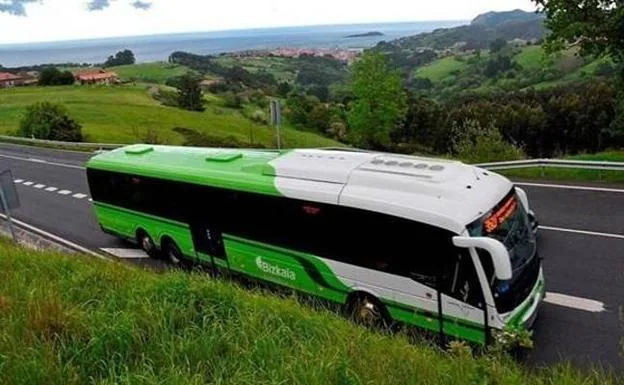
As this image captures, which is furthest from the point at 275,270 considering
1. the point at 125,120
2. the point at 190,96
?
the point at 190,96

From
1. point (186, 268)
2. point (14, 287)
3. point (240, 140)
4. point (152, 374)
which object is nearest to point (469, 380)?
point (152, 374)

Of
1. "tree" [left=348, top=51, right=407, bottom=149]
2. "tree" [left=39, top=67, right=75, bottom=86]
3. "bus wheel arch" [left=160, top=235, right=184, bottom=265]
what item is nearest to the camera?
"bus wheel arch" [left=160, top=235, right=184, bottom=265]

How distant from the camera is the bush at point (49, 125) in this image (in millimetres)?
46250

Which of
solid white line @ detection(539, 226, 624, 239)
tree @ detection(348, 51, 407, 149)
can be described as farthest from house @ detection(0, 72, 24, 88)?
solid white line @ detection(539, 226, 624, 239)

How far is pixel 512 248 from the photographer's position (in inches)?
331

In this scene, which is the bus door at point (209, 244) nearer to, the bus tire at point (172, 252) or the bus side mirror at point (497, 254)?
the bus tire at point (172, 252)

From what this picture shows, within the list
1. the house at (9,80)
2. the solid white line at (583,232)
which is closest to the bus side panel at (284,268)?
the solid white line at (583,232)

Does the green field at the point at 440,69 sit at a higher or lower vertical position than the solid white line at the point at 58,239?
lower

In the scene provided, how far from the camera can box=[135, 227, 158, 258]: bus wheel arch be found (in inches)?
568

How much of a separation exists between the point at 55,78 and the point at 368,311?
97.6 metres

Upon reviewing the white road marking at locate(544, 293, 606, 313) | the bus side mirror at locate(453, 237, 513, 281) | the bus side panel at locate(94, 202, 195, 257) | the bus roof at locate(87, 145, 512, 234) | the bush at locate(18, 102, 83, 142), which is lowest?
the bush at locate(18, 102, 83, 142)

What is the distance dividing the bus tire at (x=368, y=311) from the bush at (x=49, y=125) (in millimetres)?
42038

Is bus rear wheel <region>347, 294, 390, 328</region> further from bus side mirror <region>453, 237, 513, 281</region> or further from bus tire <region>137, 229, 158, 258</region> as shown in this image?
bus tire <region>137, 229, 158, 258</region>

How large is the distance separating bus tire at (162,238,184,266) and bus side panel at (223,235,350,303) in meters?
2.14
